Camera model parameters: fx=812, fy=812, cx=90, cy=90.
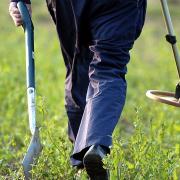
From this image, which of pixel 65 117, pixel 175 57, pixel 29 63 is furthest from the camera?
pixel 65 117

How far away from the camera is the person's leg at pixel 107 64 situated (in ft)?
13.1

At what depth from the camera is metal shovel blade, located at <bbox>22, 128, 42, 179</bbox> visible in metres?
4.17

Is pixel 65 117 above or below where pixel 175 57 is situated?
below

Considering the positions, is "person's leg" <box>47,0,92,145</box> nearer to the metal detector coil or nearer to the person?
the person

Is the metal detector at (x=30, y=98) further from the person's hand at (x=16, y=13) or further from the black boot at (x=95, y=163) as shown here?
the black boot at (x=95, y=163)

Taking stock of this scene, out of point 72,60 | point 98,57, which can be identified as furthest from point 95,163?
point 72,60

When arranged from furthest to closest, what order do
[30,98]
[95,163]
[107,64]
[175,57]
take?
[175,57] → [30,98] → [107,64] → [95,163]

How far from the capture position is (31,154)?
13.8 ft

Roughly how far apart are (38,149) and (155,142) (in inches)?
30.9

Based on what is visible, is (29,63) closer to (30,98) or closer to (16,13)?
(30,98)

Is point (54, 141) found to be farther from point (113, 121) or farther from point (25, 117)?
point (25, 117)

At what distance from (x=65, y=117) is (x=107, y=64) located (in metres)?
2.64

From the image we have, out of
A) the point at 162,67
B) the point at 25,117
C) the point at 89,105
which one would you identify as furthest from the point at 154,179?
the point at 162,67

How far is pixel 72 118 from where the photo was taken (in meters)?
4.73
